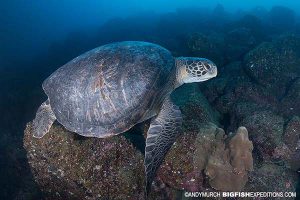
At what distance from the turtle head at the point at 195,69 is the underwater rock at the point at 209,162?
1201 millimetres

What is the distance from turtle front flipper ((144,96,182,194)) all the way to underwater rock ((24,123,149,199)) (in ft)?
1.30

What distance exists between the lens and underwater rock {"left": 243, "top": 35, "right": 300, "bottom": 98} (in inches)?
326

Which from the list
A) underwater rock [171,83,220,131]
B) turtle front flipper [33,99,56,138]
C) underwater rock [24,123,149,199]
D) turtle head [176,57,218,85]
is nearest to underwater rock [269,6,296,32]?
underwater rock [171,83,220,131]

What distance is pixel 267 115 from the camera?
5.78m

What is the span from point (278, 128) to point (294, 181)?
1229 millimetres

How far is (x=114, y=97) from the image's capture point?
4.17 m

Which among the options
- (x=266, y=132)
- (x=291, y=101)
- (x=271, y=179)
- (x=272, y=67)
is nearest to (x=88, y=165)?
(x=271, y=179)

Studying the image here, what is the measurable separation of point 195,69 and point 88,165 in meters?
2.72

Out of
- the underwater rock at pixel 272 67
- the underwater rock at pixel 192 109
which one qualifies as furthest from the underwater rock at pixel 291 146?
the underwater rock at pixel 272 67

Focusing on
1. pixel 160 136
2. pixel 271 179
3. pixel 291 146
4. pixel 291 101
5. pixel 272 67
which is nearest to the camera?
pixel 160 136

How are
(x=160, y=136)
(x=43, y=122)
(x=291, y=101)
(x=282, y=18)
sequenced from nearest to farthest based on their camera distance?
(x=160, y=136) < (x=43, y=122) < (x=291, y=101) < (x=282, y=18)

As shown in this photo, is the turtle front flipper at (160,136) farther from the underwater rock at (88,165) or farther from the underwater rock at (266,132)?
the underwater rock at (266,132)

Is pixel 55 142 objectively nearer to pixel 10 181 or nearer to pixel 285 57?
pixel 10 181

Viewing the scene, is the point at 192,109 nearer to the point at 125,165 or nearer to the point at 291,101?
the point at 125,165
